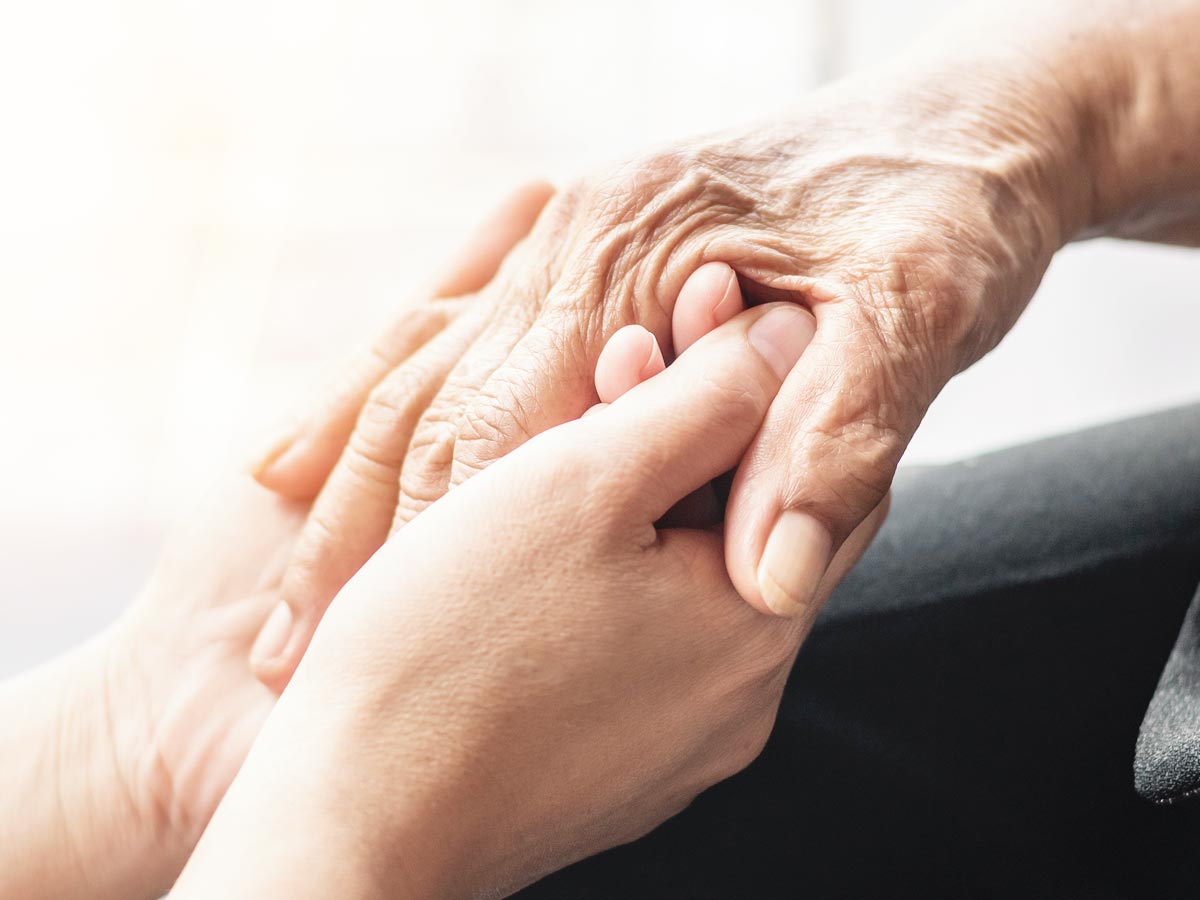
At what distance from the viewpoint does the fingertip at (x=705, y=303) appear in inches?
31.3

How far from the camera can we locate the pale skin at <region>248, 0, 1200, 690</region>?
2.31 feet

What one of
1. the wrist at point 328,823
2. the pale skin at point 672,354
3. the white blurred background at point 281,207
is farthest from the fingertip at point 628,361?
the white blurred background at point 281,207

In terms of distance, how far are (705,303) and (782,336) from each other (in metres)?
0.07

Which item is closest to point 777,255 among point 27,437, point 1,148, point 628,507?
point 628,507

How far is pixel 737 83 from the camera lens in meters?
2.72

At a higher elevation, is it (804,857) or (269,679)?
(269,679)

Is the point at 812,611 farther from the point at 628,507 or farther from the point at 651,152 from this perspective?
the point at 651,152

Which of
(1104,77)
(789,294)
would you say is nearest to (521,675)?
(789,294)

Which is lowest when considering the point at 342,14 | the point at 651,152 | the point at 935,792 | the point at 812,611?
the point at 935,792

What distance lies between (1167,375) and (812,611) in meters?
1.85

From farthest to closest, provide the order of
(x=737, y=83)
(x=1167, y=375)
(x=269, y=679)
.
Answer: (x=737, y=83) < (x=1167, y=375) < (x=269, y=679)

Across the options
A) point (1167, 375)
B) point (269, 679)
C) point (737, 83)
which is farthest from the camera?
point (737, 83)

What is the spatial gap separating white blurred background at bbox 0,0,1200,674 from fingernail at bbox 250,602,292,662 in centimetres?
122

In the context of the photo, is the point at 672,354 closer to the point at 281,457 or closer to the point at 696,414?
the point at 696,414
